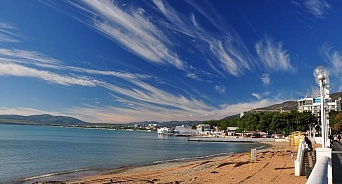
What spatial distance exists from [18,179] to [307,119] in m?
93.6

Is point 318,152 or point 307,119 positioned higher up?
point 307,119

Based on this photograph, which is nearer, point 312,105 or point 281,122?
point 281,122

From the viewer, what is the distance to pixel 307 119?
332 ft

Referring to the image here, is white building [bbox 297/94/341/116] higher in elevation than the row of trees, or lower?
higher

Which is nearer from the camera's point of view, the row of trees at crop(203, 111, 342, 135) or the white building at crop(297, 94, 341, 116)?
the row of trees at crop(203, 111, 342, 135)

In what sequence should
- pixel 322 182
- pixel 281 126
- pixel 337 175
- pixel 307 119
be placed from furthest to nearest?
pixel 281 126 < pixel 307 119 < pixel 337 175 < pixel 322 182

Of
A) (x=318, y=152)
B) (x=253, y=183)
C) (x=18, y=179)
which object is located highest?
(x=318, y=152)

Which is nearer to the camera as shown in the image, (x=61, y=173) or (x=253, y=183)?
(x=253, y=183)

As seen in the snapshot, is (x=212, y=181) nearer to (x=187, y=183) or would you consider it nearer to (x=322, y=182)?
(x=187, y=183)

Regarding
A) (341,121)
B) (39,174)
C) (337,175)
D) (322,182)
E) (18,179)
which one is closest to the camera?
(322,182)

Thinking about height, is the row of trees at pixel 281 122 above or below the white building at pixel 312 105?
below

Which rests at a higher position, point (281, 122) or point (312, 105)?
point (312, 105)

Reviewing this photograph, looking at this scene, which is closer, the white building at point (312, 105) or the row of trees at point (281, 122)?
the row of trees at point (281, 122)

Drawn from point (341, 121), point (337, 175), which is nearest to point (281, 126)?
point (341, 121)
